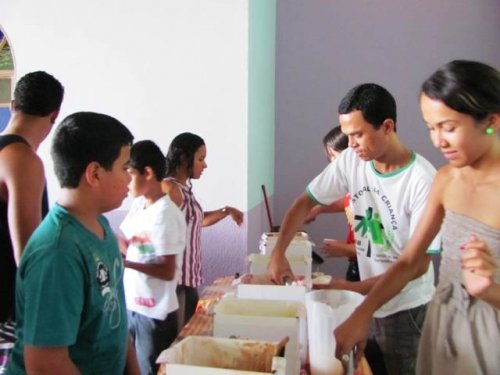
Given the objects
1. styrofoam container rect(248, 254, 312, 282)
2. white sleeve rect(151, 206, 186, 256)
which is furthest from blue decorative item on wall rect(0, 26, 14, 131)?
styrofoam container rect(248, 254, 312, 282)

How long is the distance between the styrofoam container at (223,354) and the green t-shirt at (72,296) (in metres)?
0.20

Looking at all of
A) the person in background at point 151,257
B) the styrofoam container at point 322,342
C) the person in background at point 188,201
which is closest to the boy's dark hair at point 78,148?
the styrofoam container at point 322,342

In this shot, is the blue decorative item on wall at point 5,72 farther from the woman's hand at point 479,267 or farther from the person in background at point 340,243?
the woman's hand at point 479,267

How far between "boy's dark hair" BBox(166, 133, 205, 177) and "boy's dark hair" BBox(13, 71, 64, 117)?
78 cm

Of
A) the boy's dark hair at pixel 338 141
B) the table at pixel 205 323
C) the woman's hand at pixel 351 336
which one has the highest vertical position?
the boy's dark hair at pixel 338 141

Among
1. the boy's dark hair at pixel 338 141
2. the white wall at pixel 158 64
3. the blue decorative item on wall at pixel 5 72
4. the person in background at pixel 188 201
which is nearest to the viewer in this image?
the person in background at pixel 188 201

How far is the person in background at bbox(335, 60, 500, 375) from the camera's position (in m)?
0.95

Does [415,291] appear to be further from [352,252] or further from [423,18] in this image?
[423,18]

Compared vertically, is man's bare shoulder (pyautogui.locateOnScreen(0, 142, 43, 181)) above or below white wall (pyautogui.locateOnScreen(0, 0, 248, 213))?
below

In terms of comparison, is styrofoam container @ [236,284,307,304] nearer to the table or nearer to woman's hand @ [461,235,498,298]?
the table

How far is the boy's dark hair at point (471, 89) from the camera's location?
0.94 metres

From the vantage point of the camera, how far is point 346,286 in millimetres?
1478

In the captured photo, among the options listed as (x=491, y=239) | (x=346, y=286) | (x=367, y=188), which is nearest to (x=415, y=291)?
(x=346, y=286)

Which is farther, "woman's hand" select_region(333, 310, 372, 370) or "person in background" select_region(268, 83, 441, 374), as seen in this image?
"person in background" select_region(268, 83, 441, 374)
